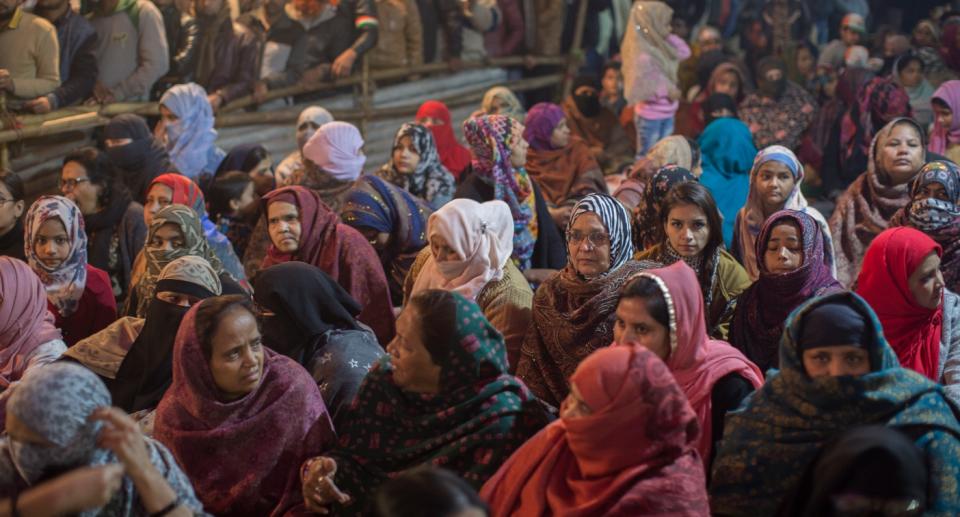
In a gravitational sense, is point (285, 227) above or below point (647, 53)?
Result: above

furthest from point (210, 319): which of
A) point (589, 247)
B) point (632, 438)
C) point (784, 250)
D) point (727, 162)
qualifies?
point (727, 162)

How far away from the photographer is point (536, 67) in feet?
42.9

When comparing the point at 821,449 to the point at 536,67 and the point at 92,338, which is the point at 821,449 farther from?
the point at 536,67

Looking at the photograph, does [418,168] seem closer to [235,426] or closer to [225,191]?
[225,191]

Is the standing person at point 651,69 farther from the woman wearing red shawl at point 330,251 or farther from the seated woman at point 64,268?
the seated woman at point 64,268

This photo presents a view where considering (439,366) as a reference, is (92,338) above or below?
below

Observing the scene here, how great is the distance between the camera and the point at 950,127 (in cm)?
860

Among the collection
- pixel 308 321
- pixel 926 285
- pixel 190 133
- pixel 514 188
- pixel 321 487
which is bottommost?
pixel 190 133

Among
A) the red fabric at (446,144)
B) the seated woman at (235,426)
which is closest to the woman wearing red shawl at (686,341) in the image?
the seated woman at (235,426)

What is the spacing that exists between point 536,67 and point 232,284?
7685 millimetres

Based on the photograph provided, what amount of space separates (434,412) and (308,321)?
117 centimetres

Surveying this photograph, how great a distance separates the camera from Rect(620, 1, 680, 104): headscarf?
456 inches

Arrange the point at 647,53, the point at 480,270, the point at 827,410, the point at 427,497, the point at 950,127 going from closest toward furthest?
the point at 427,497 → the point at 827,410 → the point at 480,270 → the point at 950,127 → the point at 647,53

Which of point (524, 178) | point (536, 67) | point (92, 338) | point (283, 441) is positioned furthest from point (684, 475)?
point (536, 67)
